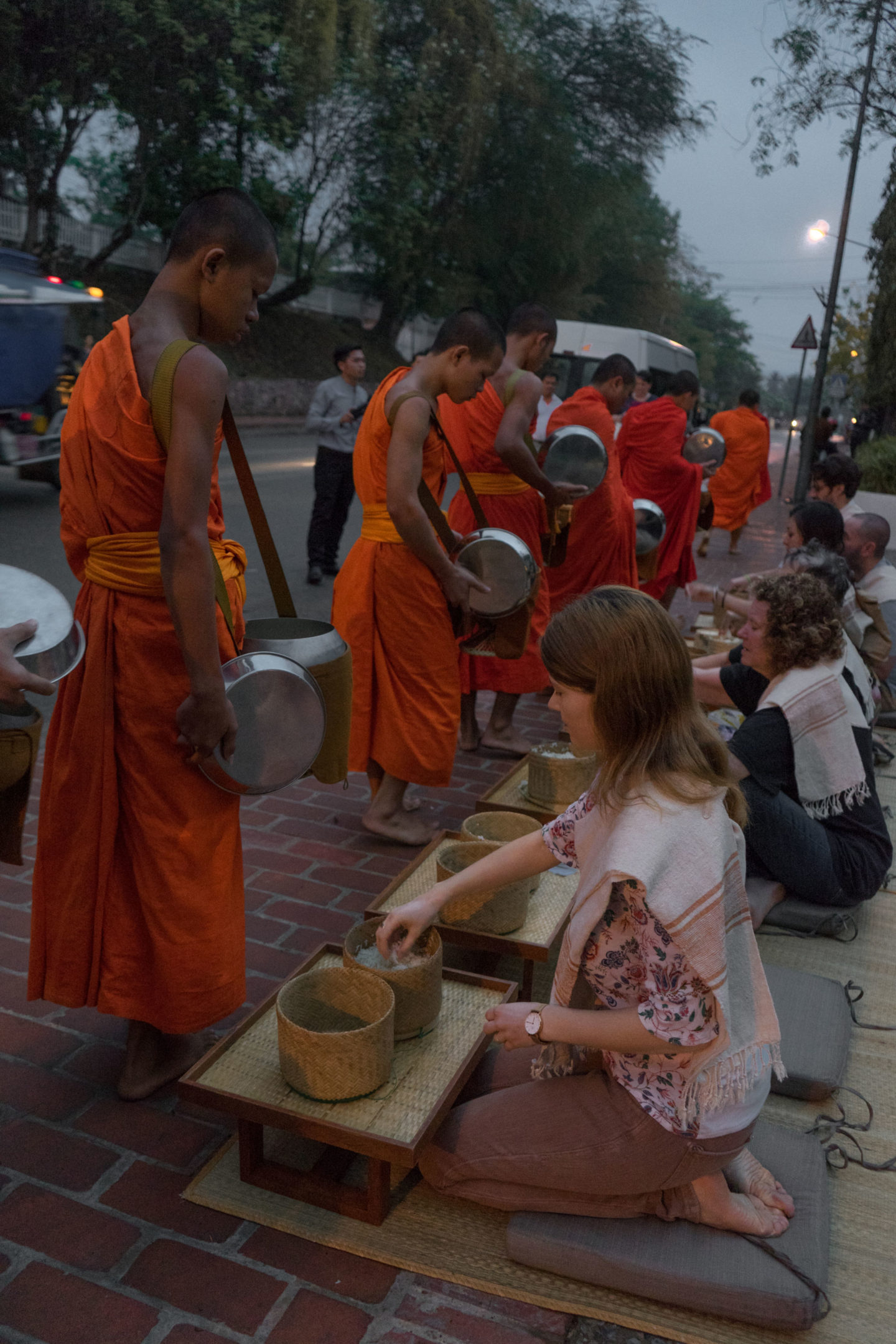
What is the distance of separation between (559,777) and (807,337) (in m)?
15.9

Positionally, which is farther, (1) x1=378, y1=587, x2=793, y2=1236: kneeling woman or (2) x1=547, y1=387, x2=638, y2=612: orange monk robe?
(2) x1=547, y1=387, x2=638, y2=612: orange monk robe

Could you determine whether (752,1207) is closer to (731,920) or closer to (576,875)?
(731,920)

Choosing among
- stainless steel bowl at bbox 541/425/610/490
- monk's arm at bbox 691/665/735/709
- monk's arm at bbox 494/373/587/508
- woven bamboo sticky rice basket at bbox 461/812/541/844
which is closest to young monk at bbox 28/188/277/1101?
woven bamboo sticky rice basket at bbox 461/812/541/844

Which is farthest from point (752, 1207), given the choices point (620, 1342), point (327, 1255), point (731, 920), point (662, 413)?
point (662, 413)

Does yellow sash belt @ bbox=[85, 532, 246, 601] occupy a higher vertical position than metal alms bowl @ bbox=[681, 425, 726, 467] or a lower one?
lower

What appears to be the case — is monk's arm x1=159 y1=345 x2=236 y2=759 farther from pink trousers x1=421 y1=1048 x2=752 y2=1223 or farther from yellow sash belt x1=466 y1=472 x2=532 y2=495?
yellow sash belt x1=466 y1=472 x2=532 y2=495

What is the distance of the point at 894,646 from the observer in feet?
17.3

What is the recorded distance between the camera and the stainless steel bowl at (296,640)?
261 cm

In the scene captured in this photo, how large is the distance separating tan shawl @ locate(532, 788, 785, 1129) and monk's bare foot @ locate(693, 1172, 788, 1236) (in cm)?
21

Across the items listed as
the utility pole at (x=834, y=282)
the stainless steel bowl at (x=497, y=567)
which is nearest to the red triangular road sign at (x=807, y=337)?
the utility pole at (x=834, y=282)

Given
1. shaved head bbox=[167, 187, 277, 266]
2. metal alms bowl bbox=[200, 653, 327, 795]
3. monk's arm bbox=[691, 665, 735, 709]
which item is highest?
shaved head bbox=[167, 187, 277, 266]

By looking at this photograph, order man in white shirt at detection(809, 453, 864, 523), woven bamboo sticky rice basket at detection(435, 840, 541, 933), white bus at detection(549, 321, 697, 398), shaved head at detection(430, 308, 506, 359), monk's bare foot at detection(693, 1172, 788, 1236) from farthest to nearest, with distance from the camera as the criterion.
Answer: white bus at detection(549, 321, 697, 398) < man in white shirt at detection(809, 453, 864, 523) < shaved head at detection(430, 308, 506, 359) < woven bamboo sticky rice basket at detection(435, 840, 541, 933) < monk's bare foot at detection(693, 1172, 788, 1236)

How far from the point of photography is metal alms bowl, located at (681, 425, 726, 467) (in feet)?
35.6

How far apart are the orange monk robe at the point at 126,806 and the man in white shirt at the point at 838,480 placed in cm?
429
